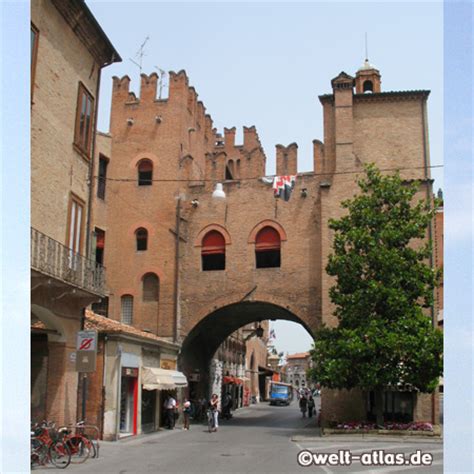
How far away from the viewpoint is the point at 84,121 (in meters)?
19.3

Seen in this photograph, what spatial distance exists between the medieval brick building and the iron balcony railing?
1299cm

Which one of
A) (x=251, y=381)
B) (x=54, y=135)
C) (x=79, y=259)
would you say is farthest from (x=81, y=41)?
(x=251, y=381)

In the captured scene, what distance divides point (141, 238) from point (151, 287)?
2.50 m

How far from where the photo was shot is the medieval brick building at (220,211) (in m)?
30.5

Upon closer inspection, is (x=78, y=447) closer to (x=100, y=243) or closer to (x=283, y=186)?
(x=283, y=186)

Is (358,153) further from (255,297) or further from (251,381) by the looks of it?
(251,381)

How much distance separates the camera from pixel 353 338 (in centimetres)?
2372

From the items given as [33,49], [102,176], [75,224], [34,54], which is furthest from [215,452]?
[102,176]

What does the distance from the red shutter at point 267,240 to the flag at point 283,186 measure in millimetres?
1976

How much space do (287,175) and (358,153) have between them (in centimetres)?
357

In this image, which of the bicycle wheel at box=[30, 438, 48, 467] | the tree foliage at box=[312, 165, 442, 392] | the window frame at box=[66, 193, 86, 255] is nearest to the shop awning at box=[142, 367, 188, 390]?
the tree foliage at box=[312, 165, 442, 392]

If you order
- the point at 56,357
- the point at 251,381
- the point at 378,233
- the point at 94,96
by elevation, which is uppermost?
the point at 94,96

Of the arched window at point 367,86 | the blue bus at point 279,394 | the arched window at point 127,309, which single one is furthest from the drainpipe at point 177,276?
the blue bus at point 279,394

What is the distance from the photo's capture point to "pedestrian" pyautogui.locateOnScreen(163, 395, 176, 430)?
2750cm
